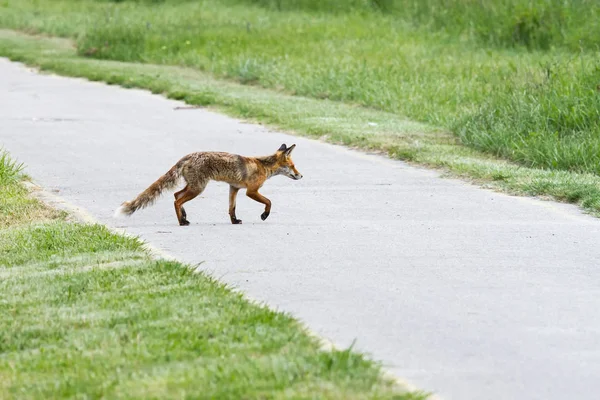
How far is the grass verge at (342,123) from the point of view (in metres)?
12.3

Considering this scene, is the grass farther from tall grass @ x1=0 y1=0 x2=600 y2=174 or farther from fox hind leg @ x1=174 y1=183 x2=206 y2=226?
tall grass @ x1=0 y1=0 x2=600 y2=174

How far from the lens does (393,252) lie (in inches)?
369

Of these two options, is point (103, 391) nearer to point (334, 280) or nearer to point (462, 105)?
point (334, 280)

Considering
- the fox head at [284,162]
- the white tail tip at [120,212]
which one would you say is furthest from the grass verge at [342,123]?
the white tail tip at [120,212]

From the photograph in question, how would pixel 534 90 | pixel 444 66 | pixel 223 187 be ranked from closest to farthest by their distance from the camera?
1. pixel 223 187
2. pixel 534 90
3. pixel 444 66

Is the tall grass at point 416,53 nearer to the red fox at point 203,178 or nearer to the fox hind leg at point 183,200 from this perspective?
the red fox at point 203,178

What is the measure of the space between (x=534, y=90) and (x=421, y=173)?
346 cm

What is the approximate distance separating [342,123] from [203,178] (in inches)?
263

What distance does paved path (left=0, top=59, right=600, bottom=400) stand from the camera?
21.6ft

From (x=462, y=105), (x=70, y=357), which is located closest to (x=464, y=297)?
(x=70, y=357)

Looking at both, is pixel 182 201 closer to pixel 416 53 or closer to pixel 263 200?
pixel 263 200

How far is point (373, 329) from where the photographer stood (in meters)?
7.08

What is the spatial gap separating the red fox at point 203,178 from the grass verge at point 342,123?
2.83 metres

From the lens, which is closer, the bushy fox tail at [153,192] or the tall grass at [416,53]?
the bushy fox tail at [153,192]
